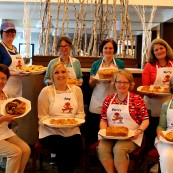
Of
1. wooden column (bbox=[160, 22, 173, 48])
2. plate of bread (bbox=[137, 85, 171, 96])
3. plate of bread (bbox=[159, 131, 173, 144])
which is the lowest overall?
plate of bread (bbox=[159, 131, 173, 144])

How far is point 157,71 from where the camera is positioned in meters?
3.16

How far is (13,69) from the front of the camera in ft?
10.4

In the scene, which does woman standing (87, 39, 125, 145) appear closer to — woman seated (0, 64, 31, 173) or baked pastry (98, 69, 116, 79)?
baked pastry (98, 69, 116, 79)

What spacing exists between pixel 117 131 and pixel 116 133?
0.9 inches

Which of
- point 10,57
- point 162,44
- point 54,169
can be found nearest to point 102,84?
point 162,44

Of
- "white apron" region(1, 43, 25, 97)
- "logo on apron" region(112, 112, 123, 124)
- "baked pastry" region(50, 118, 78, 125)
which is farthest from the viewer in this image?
"white apron" region(1, 43, 25, 97)

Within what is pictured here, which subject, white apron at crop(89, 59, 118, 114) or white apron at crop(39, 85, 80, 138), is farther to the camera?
white apron at crop(89, 59, 118, 114)

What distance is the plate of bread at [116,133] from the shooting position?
259 cm

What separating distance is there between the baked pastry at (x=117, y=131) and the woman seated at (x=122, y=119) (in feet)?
0.28

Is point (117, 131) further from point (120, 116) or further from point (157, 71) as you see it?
point (157, 71)

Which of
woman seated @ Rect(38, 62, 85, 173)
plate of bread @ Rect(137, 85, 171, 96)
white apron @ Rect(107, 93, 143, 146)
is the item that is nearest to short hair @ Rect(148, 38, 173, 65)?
plate of bread @ Rect(137, 85, 171, 96)

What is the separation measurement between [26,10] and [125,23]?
1.45 m

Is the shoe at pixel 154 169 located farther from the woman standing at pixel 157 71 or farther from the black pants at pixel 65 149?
the black pants at pixel 65 149

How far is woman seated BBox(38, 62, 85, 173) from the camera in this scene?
2781 mm
